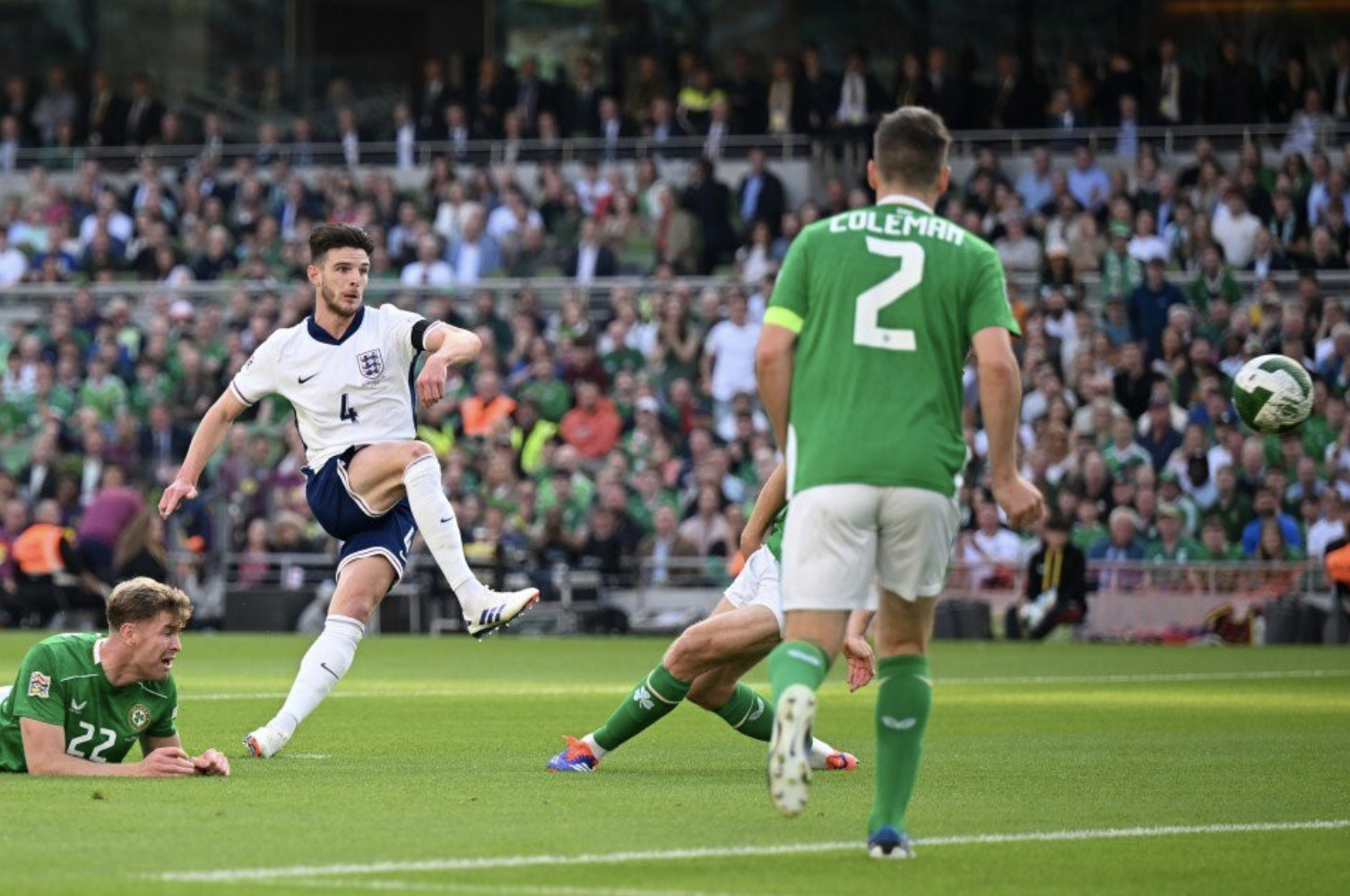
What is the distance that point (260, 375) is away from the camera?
11398 mm

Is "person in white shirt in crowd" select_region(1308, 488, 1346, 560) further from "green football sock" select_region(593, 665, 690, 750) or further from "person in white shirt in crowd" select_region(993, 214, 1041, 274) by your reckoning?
"green football sock" select_region(593, 665, 690, 750)

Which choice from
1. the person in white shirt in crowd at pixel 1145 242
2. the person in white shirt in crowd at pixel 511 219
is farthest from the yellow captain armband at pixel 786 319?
the person in white shirt in crowd at pixel 511 219

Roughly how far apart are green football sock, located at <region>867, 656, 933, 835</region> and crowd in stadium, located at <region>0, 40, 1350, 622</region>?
54.9 ft

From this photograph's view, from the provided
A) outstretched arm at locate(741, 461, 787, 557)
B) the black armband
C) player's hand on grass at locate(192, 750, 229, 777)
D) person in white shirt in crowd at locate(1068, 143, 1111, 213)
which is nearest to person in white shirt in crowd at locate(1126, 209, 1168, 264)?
person in white shirt in crowd at locate(1068, 143, 1111, 213)

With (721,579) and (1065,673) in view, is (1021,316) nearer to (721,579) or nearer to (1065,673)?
(721,579)

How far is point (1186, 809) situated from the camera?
29.9 feet

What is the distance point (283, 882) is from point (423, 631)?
20.0m

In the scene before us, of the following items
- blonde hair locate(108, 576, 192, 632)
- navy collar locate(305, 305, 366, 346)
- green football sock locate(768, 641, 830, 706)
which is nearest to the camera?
green football sock locate(768, 641, 830, 706)

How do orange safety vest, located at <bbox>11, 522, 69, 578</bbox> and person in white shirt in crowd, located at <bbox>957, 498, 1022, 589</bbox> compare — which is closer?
person in white shirt in crowd, located at <bbox>957, 498, 1022, 589</bbox>

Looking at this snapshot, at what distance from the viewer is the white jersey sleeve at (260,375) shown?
37.2ft

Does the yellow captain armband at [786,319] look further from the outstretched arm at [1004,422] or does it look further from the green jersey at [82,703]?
the green jersey at [82,703]

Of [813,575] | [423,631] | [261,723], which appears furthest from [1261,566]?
[813,575]

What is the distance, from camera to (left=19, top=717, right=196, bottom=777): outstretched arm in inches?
376

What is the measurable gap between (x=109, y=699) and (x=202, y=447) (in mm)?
1768
